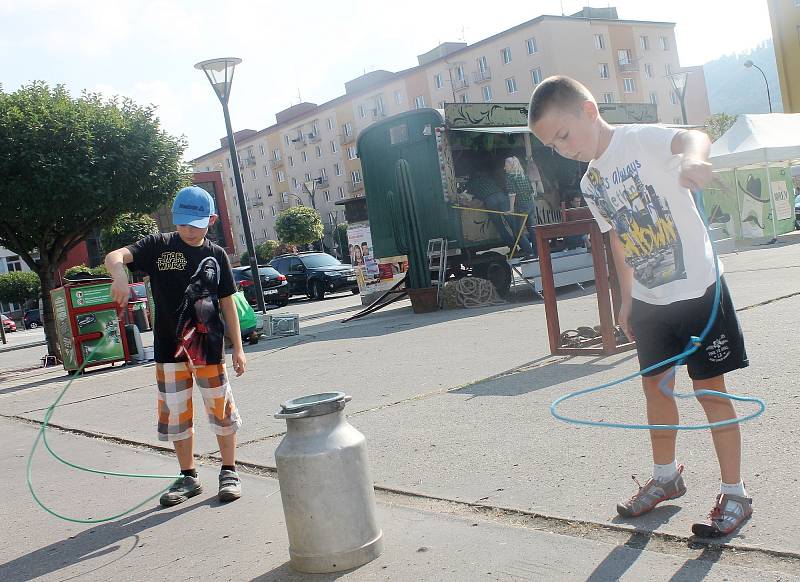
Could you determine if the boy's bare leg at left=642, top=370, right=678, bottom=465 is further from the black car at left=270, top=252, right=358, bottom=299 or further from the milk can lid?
the black car at left=270, top=252, right=358, bottom=299

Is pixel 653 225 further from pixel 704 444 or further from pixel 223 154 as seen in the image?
pixel 223 154

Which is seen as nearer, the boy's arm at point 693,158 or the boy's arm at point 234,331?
the boy's arm at point 693,158

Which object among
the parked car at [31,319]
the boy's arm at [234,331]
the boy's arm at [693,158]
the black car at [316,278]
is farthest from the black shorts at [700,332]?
the parked car at [31,319]

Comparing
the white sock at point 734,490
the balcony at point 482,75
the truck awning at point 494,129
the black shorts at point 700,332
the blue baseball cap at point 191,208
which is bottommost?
the white sock at point 734,490

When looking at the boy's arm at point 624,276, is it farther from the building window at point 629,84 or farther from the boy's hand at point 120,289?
the building window at point 629,84

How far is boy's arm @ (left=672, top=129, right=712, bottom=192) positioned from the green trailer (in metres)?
11.5

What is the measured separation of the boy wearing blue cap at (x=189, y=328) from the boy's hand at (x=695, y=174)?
2.77m

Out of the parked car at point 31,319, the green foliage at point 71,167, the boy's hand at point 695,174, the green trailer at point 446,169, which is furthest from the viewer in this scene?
the parked car at point 31,319

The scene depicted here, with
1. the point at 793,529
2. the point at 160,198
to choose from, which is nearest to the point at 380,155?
the point at 160,198

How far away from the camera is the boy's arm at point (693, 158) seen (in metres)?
2.65

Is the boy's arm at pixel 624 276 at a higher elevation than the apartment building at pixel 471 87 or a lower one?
lower

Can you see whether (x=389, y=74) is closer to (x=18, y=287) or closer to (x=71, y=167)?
(x=18, y=287)

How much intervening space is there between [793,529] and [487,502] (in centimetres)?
134

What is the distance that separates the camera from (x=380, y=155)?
15.9 metres
